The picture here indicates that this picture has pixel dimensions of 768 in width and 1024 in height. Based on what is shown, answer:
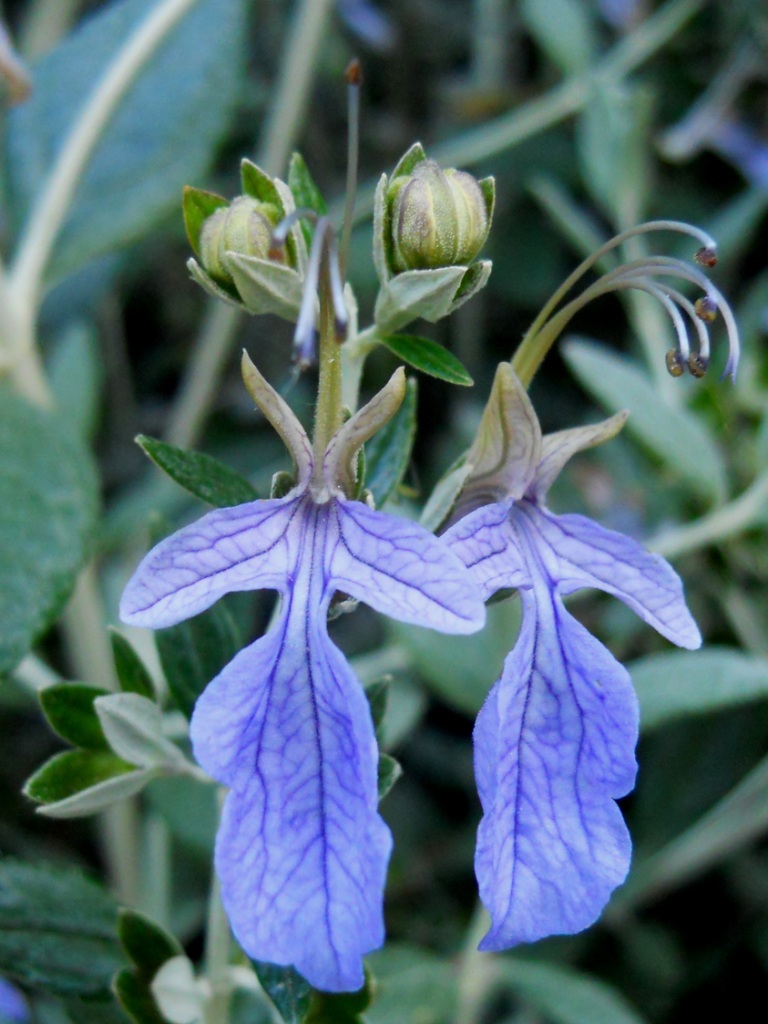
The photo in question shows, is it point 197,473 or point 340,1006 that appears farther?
point 340,1006

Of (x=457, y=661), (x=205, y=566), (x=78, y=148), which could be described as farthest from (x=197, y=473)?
(x=78, y=148)

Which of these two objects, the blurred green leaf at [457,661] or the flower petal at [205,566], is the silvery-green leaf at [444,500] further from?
the blurred green leaf at [457,661]

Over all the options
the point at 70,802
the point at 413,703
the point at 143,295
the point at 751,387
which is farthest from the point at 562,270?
the point at 70,802

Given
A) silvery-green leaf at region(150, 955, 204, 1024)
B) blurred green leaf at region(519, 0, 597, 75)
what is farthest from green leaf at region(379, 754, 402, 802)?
blurred green leaf at region(519, 0, 597, 75)

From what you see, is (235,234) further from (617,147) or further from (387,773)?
(617,147)

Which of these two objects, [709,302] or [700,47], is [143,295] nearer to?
[700,47]

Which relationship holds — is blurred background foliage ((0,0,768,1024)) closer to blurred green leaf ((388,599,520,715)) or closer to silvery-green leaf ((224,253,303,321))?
blurred green leaf ((388,599,520,715))

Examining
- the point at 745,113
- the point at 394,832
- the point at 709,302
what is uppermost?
the point at 709,302
